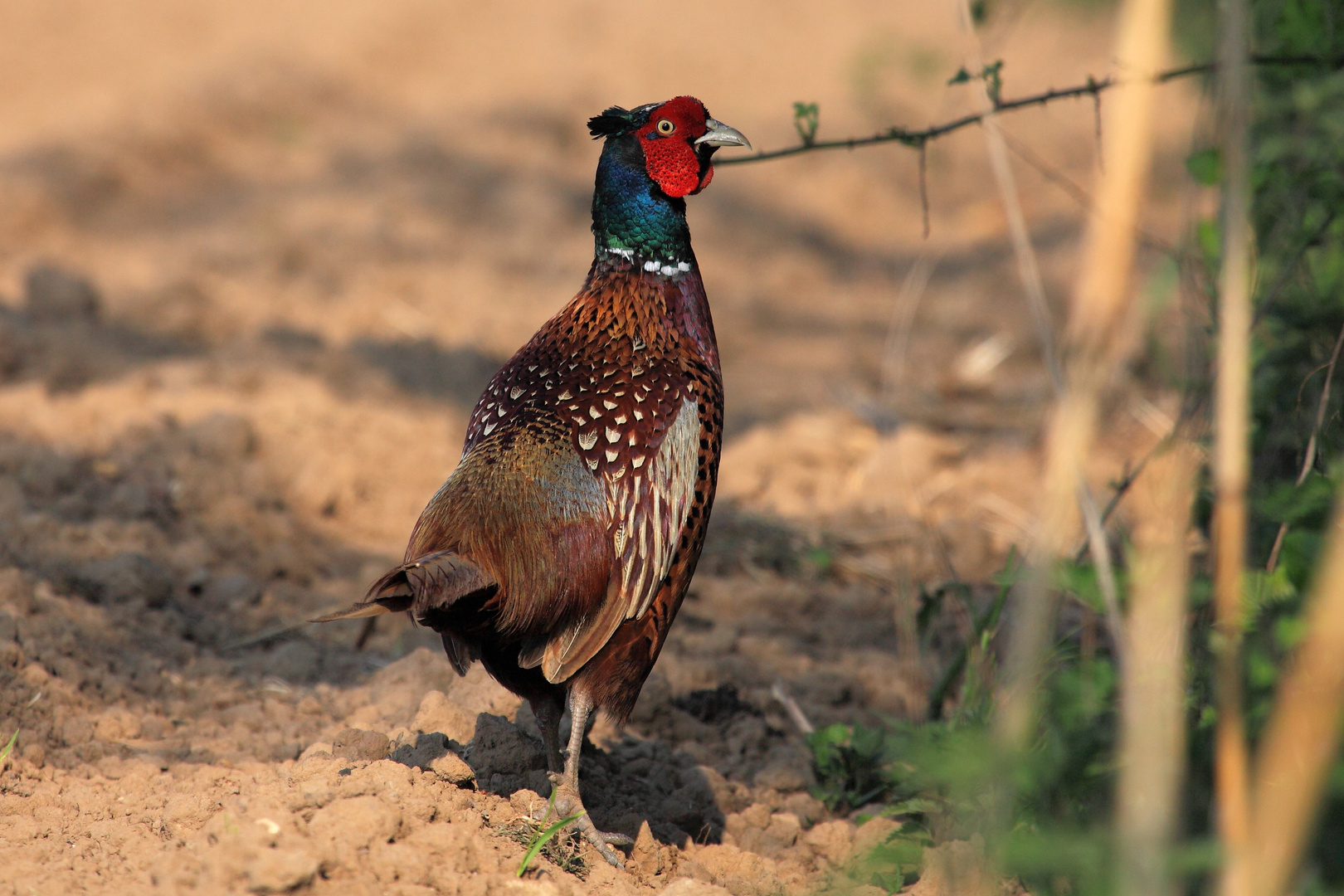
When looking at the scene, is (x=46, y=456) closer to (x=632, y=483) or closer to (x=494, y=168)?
(x=632, y=483)

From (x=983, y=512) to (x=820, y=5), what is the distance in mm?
10035

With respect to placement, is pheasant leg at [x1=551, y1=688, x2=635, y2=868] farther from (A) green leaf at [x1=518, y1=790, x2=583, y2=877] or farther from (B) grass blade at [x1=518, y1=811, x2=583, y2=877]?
(B) grass blade at [x1=518, y1=811, x2=583, y2=877]

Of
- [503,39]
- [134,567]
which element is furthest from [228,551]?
[503,39]

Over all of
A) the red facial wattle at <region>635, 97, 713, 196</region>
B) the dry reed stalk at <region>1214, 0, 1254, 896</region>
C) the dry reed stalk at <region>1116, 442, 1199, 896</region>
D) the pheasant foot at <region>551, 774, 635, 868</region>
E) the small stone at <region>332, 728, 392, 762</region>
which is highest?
the red facial wattle at <region>635, 97, 713, 196</region>

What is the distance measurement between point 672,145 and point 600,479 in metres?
1.00

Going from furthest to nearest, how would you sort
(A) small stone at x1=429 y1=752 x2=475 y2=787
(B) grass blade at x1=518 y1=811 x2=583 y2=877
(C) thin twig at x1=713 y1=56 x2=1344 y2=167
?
1. (C) thin twig at x1=713 y1=56 x2=1344 y2=167
2. (A) small stone at x1=429 y1=752 x2=475 y2=787
3. (B) grass blade at x1=518 y1=811 x2=583 y2=877

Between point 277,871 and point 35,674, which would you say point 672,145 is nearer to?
point 277,871

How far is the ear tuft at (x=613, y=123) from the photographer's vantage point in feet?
10.9

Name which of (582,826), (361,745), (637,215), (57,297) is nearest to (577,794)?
(582,826)

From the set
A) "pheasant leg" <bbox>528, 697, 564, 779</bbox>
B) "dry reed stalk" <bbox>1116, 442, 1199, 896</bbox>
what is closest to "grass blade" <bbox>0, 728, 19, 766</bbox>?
"pheasant leg" <bbox>528, 697, 564, 779</bbox>

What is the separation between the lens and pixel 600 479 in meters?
2.92

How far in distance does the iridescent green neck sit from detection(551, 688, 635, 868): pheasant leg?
119cm

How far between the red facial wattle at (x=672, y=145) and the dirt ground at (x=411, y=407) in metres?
0.89

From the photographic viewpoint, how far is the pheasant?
2.69 metres
